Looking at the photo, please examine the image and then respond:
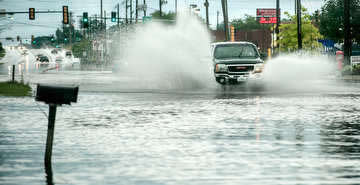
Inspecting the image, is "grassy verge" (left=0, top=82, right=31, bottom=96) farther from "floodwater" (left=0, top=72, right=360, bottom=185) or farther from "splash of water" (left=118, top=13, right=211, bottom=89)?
"splash of water" (left=118, top=13, right=211, bottom=89)

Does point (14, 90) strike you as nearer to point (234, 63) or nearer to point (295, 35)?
point (234, 63)

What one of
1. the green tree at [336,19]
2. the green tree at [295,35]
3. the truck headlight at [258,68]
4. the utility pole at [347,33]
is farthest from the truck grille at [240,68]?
the green tree at [295,35]

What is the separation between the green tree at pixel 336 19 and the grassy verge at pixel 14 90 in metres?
34.8

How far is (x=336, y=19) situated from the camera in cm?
6038

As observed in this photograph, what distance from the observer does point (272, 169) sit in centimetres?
987

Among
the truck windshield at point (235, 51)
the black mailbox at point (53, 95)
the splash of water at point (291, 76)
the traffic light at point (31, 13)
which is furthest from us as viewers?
the traffic light at point (31, 13)

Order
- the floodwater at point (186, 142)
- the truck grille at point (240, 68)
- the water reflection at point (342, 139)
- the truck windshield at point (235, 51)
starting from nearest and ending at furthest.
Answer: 1. the floodwater at point (186, 142)
2. the water reflection at point (342, 139)
3. the truck grille at point (240, 68)
4. the truck windshield at point (235, 51)

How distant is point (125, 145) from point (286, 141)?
9.49ft

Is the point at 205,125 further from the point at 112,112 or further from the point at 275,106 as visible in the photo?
the point at 275,106

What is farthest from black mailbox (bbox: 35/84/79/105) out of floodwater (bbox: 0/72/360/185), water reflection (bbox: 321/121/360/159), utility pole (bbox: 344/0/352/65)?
utility pole (bbox: 344/0/352/65)

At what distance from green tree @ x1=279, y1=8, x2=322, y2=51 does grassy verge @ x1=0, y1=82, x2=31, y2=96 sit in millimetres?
40481

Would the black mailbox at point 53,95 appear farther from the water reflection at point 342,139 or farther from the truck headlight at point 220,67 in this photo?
the truck headlight at point 220,67

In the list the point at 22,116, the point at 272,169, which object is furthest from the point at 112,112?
the point at 272,169

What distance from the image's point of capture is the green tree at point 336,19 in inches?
2313
